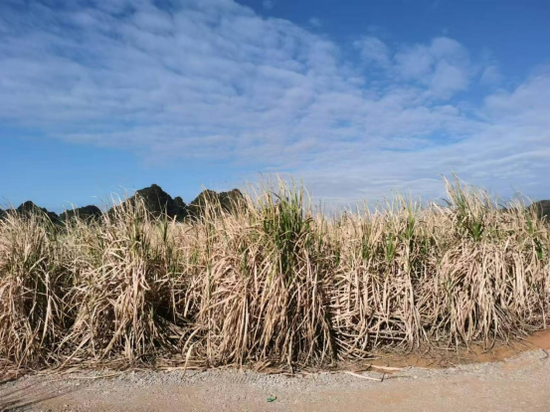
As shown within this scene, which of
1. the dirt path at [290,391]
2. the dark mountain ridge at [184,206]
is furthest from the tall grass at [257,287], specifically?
the dirt path at [290,391]

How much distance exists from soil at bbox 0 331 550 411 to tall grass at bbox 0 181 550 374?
35cm

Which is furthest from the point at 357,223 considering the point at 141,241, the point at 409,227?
the point at 141,241

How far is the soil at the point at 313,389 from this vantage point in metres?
4.31

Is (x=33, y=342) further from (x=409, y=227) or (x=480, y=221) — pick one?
(x=480, y=221)

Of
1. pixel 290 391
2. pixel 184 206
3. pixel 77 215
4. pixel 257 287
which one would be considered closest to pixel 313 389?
pixel 290 391

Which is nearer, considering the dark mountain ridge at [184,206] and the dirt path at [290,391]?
the dirt path at [290,391]

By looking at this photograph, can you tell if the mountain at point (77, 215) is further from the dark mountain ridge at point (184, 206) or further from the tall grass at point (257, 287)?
the tall grass at point (257, 287)

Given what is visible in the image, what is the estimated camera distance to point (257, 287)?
17.2 feet

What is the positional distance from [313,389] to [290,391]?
0.75 feet

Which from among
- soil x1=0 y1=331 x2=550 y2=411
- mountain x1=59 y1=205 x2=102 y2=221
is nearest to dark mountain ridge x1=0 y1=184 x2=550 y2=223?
mountain x1=59 y1=205 x2=102 y2=221

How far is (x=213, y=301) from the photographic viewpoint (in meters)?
5.48

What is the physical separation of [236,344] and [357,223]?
8.65ft

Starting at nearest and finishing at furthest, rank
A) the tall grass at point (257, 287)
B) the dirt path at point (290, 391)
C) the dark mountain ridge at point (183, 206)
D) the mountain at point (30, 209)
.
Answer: the dirt path at point (290, 391)
the tall grass at point (257, 287)
the dark mountain ridge at point (183, 206)
the mountain at point (30, 209)

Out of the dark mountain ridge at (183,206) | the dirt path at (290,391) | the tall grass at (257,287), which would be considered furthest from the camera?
the dark mountain ridge at (183,206)
